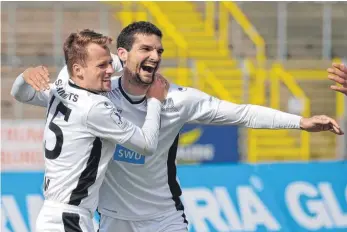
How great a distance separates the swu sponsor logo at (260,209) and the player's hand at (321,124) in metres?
3.13

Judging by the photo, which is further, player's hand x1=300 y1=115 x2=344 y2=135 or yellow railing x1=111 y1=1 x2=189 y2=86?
yellow railing x1=111 y1=1 x2=189 y2=86

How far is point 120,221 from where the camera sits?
594 cm

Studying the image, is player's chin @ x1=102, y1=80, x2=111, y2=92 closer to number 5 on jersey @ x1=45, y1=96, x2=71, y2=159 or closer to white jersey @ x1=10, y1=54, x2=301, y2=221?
number 5 on jersey @ x1=45, y1=96, x2=71, y2=159

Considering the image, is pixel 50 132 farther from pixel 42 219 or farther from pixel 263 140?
pixel 263 140

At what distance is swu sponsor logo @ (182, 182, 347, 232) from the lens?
346 inches

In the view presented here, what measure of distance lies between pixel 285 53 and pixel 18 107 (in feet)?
17.8

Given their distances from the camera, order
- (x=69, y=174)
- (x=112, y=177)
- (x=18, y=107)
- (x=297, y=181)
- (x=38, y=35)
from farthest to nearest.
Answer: (x=38, y=35) < (x=18, y=107) < (x=297, y=181) < (x=112, y=177) < (x=69, y=174)

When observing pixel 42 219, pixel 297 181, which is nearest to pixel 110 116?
pixel 42 219

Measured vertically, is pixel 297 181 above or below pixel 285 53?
below

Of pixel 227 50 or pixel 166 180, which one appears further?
pixel 227 50

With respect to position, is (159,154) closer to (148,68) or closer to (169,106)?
(169,106)

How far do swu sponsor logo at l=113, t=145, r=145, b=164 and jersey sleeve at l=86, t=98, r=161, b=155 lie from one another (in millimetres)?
389

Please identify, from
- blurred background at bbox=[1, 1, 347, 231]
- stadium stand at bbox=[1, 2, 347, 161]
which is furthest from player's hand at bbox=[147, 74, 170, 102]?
stadium stand at bbox=[1, 2, 347, 161]

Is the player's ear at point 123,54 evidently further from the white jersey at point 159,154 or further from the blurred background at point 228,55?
the blurred background at point 228,55
